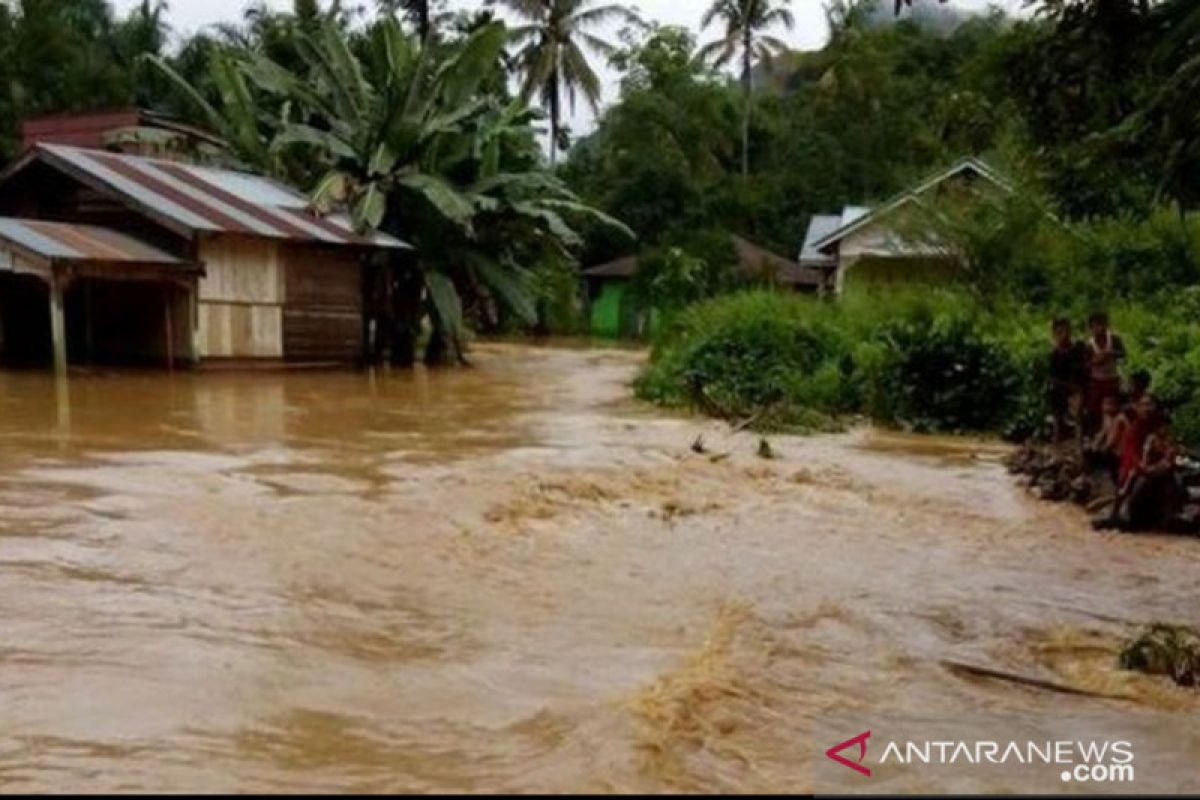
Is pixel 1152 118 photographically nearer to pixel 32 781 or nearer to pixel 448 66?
pixel 32 781

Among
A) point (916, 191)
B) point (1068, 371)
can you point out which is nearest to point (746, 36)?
point (916, 191)

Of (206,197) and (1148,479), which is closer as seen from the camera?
(1148,479)

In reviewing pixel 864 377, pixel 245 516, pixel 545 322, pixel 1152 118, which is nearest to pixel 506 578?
pixel 245 516

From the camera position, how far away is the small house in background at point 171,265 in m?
22.7

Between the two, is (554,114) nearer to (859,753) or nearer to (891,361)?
(891,361)

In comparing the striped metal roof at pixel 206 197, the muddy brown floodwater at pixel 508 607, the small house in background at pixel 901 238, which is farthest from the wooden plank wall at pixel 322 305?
the muddy brown floodwater at pixel 508 607

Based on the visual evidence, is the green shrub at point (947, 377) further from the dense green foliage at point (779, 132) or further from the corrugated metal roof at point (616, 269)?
the corrugated metal roof at point (616, 269)

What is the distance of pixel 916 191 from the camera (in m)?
26.6

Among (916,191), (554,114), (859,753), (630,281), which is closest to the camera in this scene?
(859,753)

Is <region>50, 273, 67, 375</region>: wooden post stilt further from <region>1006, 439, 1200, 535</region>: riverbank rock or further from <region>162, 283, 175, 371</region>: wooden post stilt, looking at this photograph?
<region>1006, 439, 1200, 535</region>: riverbank rock

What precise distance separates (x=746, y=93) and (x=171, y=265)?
28454 mm

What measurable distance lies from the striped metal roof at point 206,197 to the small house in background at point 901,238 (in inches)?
403

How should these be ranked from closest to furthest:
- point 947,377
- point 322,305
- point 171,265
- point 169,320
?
point 947,377 < point 171,265 < point 169,320 < point 322,305

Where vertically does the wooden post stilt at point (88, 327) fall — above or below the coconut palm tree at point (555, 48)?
below
